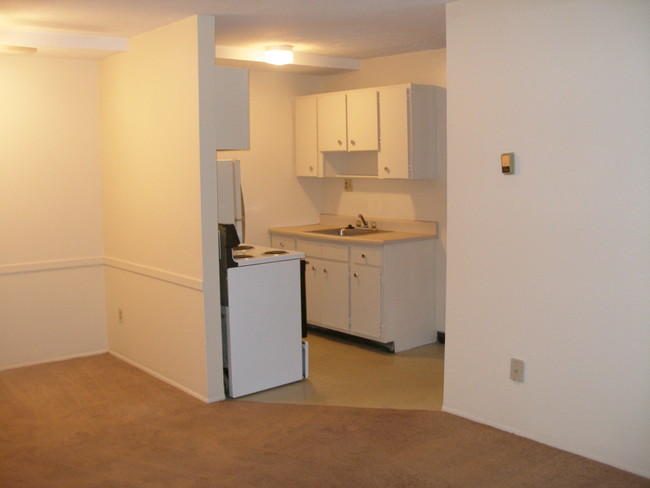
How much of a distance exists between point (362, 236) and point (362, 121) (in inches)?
37.2

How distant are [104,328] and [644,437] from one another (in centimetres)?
403

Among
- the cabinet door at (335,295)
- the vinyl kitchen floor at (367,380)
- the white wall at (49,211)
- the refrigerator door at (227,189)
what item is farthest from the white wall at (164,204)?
the cabinet door at (335,295)

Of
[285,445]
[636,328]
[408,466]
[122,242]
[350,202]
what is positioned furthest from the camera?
[350,202]

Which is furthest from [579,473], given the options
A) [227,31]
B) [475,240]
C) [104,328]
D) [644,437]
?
[104,328]

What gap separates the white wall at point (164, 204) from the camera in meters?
4.38

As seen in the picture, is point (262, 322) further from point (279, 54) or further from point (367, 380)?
point (279, 54)

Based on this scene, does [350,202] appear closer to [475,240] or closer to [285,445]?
[475,240]

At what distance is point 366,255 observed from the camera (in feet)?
18.4

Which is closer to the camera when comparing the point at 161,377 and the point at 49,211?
the point at 161,377

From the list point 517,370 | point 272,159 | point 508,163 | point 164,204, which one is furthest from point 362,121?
point 517,370

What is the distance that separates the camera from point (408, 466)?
11.6 ft

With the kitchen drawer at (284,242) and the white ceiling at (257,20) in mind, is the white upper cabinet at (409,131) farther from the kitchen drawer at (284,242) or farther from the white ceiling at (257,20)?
the kitchen drawer at (284,242)

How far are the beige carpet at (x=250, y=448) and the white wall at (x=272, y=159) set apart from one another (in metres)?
2.17

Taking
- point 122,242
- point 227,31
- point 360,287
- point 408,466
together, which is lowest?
point 408,466
